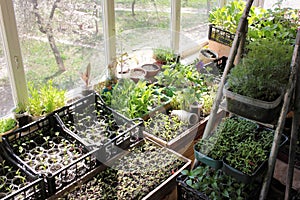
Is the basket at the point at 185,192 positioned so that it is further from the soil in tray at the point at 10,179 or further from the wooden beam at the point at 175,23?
the wooden beam at the point at 175,23

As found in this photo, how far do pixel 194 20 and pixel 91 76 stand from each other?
132 cm

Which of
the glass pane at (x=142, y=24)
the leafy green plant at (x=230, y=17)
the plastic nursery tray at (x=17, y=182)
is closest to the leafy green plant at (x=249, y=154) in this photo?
the plastic nursery tray at (x=17, y=182)

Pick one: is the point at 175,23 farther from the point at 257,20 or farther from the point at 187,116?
the point at 187,116

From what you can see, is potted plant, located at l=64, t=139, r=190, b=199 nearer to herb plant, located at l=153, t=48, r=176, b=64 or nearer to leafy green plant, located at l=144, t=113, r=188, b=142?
leafy green plant, located at l=144, t=113, r=188, b=142

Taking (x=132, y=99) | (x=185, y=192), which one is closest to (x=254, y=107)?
(x=185, y=192)

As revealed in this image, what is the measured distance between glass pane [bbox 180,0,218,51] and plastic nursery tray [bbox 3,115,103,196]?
1.38 metres

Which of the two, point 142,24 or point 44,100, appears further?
point 142,24

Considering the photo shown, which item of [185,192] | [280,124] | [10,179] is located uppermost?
[280,124]

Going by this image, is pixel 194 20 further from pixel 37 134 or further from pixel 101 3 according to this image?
pixel 37 134

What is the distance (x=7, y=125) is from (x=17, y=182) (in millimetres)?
372

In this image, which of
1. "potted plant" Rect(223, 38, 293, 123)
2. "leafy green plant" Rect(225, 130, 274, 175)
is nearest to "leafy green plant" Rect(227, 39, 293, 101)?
"potted plant" Rect(223, 38, 293, 123)

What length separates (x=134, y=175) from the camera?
1904mm

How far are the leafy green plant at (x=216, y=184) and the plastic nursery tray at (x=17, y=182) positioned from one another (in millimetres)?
726

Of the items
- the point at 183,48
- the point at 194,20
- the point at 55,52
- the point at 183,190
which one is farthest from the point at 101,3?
the point at 183,190
